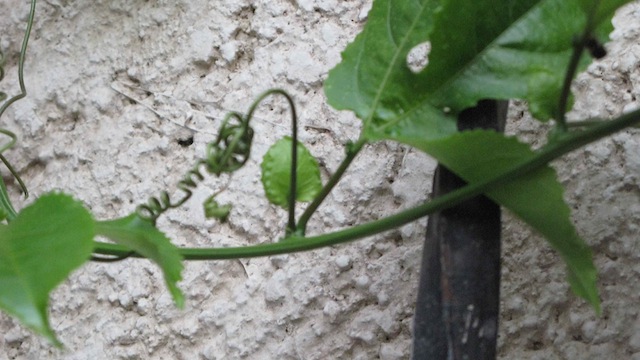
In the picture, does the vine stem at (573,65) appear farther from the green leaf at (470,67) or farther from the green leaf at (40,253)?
the green leaf at (40,253)

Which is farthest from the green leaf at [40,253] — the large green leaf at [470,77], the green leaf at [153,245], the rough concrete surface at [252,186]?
the rough concrete surface at [252,186]

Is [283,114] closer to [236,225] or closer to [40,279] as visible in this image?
[236,225]

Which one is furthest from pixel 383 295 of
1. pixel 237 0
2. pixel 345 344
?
pixel 237 0

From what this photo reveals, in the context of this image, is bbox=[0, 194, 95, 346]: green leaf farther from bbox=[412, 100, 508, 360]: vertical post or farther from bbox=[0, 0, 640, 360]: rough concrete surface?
bbox=[0, 0, 640, 360]: rough concrete surface

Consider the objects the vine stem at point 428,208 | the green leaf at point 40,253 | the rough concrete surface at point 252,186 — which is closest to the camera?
the green leaf at point 40,253

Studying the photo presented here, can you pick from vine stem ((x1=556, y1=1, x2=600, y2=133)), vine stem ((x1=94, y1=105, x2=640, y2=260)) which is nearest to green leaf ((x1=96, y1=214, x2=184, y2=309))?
vine stem ((x1=94, y1=105, x2=640, y2=260))

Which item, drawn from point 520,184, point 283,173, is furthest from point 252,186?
point 520,184
